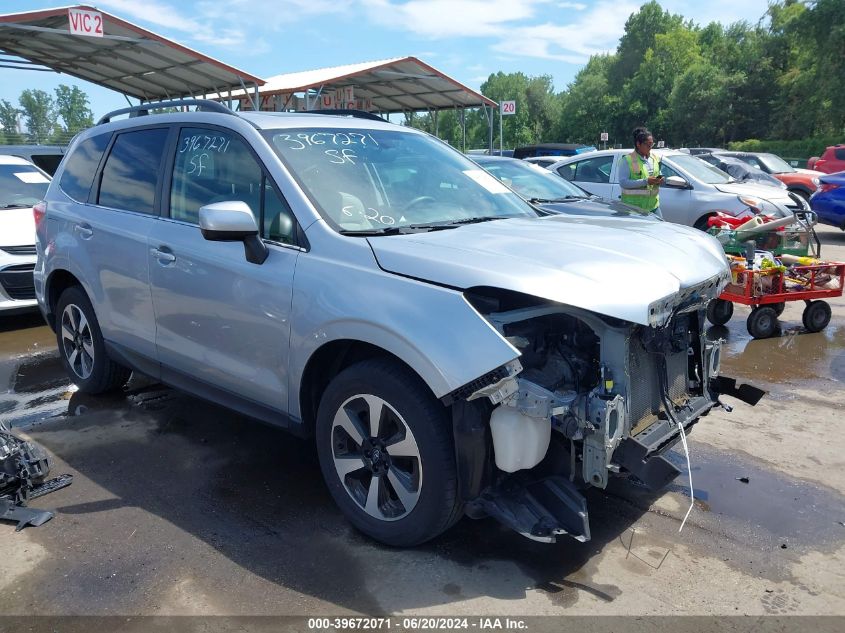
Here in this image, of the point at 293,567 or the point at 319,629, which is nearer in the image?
the point at 319,629

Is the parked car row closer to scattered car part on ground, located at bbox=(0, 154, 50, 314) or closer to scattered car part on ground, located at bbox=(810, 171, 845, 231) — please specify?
scattered car part on ground, located at bbox=(810, 171, 845, 231)

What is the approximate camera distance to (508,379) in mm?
2637

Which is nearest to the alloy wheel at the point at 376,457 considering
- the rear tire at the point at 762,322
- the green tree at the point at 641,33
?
the rear tire at the point at 762,322

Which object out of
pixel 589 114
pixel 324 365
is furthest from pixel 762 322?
pixel 589 114

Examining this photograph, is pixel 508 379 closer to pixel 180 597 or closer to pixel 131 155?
pixel 180 597

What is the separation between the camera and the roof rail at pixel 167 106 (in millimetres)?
3963

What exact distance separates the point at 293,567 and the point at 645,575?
1.54 meters

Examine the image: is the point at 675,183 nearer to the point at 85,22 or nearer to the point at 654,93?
the point at 85,22

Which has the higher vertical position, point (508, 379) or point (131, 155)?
point (131, 155)

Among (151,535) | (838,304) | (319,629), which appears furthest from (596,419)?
(838,304)

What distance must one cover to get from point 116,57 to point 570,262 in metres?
18.0

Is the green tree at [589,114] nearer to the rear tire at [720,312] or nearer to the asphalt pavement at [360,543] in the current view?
the rear tire at [720,312]

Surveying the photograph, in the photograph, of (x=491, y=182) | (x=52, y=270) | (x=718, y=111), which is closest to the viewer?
(x=491, y=182)

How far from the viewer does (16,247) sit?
746cm
